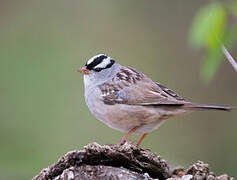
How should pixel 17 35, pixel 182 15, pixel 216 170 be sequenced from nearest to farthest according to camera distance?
pixel 216 170
pixel 182 15
pixel 17 35

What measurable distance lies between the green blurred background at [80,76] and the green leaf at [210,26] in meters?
3.39

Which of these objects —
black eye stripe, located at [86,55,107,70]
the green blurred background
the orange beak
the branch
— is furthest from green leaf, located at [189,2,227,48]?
the green blurred background

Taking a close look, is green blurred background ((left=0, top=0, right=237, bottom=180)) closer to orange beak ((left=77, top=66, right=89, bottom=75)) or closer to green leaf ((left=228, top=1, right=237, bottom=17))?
orange beak ((left=77, top=66, right=89, bottom=75))

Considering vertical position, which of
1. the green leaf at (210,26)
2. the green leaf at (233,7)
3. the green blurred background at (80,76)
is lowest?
the green blurred background at (80,76)

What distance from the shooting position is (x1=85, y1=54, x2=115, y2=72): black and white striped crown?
681 centimetres

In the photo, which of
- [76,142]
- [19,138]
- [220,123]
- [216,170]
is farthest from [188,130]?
[19,138]

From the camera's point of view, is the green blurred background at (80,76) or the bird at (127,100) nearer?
the bird at (127,100)

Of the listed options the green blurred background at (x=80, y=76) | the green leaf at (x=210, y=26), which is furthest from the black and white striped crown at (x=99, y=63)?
the green leaf at (x=210, y=26)

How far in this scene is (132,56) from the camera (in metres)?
11.4

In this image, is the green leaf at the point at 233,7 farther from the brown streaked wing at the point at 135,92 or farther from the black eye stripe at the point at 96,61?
the black eye stripe at the point at 96,61

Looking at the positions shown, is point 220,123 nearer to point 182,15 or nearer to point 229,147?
point 229,147

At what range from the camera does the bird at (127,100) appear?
6090 millimetres

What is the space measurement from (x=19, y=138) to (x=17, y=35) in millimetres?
3681

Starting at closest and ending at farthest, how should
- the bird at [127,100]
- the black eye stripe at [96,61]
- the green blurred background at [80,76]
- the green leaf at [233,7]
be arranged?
the green leaf at [233,7], the bird at [127,100], the black eye stripe at [96,61], the green blurred background at [80,76]
